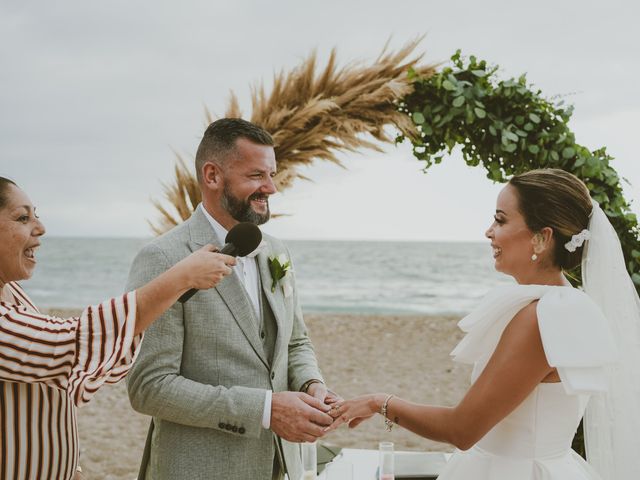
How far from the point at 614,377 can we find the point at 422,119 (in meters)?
1.76

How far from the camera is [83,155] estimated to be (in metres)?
28.8

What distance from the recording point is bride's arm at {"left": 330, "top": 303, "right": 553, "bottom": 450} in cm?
213

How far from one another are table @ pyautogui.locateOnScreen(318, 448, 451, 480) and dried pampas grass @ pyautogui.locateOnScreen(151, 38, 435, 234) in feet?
5.44

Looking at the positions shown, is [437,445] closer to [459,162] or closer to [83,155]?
[459,162]

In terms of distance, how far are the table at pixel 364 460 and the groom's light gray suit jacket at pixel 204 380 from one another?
571mm

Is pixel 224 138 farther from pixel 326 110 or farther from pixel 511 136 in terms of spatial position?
pixel 511 136

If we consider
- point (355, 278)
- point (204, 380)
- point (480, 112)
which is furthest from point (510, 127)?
point (355, 278)

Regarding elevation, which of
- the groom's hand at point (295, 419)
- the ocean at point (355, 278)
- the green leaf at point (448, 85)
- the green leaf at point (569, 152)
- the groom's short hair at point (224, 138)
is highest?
the ocean at point (355, 278)

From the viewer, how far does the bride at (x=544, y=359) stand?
2135 millimetres

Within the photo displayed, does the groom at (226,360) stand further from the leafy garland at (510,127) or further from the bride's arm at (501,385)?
the leafy garland at (510,127)

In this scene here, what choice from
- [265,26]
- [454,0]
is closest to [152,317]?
[265,26]

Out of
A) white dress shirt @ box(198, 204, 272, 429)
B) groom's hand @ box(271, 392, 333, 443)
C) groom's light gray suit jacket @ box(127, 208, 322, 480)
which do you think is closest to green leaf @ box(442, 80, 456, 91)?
white dress shirt @ box(198, 204, 272, 429)

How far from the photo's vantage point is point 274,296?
2.74 m

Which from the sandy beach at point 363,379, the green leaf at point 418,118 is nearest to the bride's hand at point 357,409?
the green leaf at point 418,118
